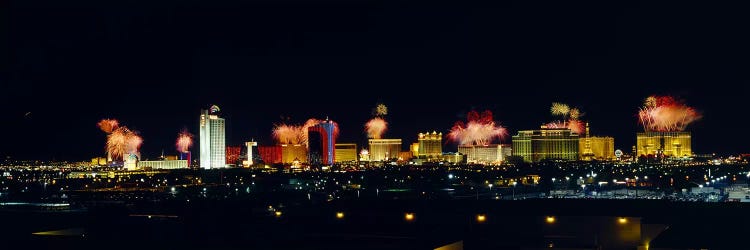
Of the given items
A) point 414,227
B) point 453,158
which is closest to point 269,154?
point 453,158

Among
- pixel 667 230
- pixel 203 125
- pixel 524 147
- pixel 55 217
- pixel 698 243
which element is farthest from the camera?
pixel 524 147

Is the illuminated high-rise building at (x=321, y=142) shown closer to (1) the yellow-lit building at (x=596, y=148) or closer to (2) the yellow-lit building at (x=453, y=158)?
(2) the yellow-lit building at (x=453, y=158)

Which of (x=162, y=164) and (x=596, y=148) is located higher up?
(x=596, y=148)

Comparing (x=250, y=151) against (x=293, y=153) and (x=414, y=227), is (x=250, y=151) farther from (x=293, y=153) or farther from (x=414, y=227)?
(x=414, y=227)

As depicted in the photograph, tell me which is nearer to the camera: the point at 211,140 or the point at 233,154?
the point at 211,140

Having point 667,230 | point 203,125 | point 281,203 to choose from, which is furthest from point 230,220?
point 203,125

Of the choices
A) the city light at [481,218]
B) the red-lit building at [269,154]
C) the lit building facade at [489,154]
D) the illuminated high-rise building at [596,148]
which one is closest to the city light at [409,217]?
the city light at [481,218]

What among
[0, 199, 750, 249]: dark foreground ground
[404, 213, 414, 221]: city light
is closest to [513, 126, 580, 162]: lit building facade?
[0, 199, 750, 249]: dark foreground ground

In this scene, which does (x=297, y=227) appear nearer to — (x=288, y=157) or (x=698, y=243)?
(x=698, y=243)
